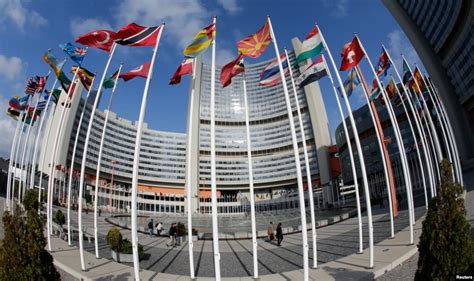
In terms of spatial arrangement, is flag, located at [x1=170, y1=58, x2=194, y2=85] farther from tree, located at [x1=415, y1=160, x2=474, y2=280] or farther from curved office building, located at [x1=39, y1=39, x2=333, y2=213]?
curved office building, located at [x1=39, y1=39, x2=333, y2=213]

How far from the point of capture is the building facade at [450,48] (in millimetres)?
52406

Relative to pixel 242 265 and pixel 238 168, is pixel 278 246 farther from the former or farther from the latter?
pixel 238 168

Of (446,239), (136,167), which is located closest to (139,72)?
(136,167)

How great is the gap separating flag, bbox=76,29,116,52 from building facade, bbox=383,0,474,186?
60821 mm

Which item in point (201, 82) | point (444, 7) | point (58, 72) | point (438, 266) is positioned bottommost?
point (438, 266)

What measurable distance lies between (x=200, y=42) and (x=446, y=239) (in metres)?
9.49

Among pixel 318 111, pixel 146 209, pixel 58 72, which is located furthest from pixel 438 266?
pixel 146 209

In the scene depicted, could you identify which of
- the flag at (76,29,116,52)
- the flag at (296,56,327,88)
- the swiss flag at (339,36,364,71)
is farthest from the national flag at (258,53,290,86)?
the flag at (76,29,116,52)

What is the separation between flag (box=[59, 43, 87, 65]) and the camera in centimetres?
1563

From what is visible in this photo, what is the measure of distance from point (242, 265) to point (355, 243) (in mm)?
6902

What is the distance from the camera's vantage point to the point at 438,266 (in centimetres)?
577

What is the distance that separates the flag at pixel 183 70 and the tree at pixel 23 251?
22.4 ft

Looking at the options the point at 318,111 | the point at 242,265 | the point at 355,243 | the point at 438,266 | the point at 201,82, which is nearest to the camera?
the point at 438,266

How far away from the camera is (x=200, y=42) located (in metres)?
10.6
